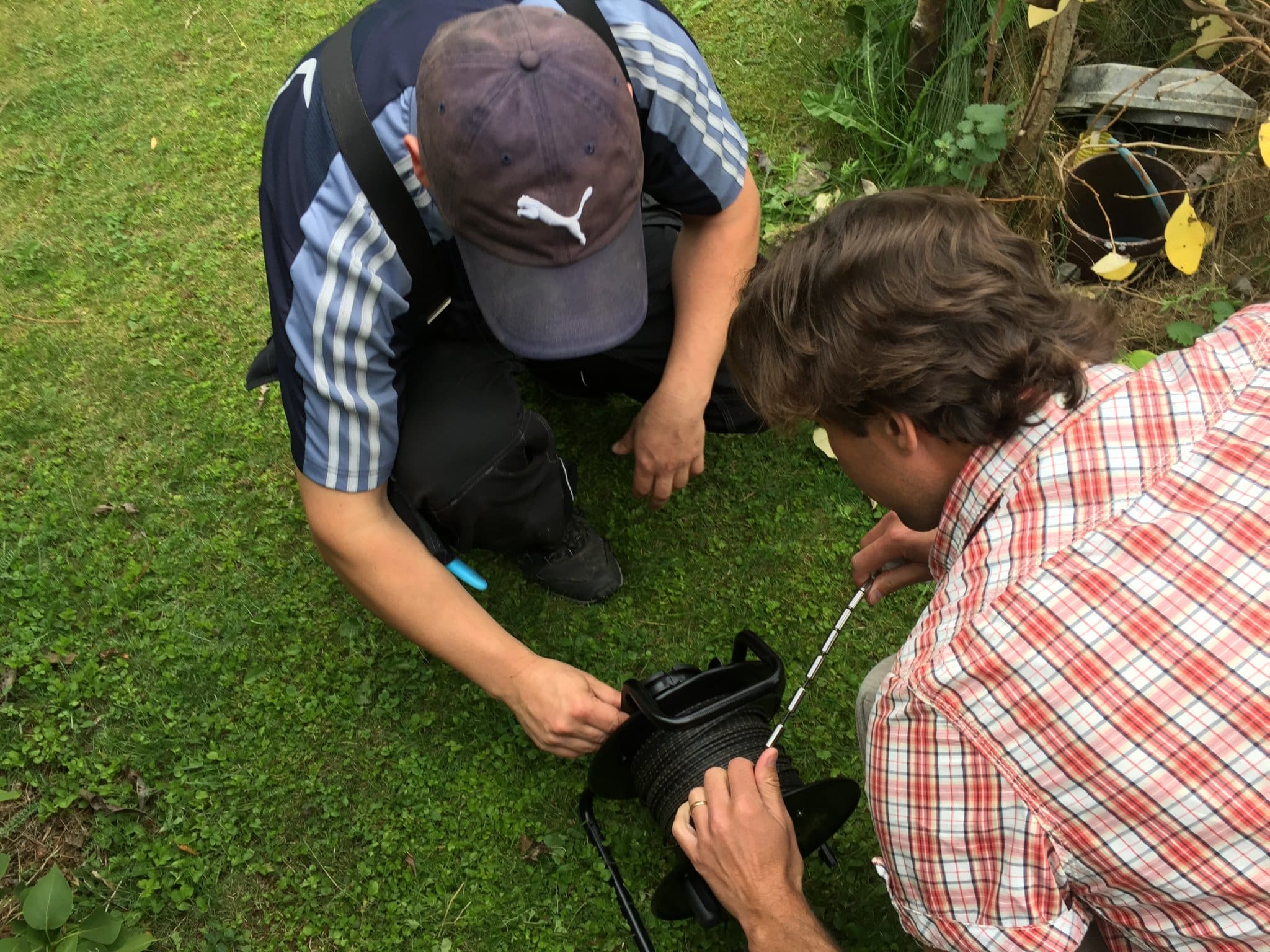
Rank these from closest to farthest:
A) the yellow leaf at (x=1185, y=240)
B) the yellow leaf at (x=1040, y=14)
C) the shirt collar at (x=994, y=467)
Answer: the shirt collar at (x=994, y=467), the yellow leaf at (x=1040, y=14), the yellow leaf at (x=1185, y=240)

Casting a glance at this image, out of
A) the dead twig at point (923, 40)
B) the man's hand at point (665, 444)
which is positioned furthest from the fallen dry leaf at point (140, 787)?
the dead twig at point (923, 40)

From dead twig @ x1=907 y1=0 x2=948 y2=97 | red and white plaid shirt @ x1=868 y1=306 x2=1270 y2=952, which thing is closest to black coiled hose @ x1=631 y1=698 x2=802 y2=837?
red and white plaid shirt @ x1=868 y1=306 x2=1270 y2=952

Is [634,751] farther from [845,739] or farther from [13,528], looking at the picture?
[13,528]

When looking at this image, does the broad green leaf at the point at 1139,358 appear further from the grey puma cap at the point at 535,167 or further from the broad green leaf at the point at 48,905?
the broad green leaf at the point at 48,905

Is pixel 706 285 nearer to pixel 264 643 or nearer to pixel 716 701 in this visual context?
pixel 716 701

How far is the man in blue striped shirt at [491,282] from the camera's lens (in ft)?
5.09

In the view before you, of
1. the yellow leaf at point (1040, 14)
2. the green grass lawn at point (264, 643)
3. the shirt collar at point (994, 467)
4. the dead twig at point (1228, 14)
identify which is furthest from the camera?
the dead twig at point (1228, 14)

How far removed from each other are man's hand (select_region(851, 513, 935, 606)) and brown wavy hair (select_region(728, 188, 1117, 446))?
62 centimetres

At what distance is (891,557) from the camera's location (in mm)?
2285

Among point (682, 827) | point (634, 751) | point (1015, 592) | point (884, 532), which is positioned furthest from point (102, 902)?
Answer: point (1015, 592)

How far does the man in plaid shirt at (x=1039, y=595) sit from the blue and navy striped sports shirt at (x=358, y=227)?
0.64 m

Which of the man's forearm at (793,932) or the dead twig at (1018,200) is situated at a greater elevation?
the dead twig at (1018,200)

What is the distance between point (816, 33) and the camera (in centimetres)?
425

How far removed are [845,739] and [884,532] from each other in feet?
2.45
